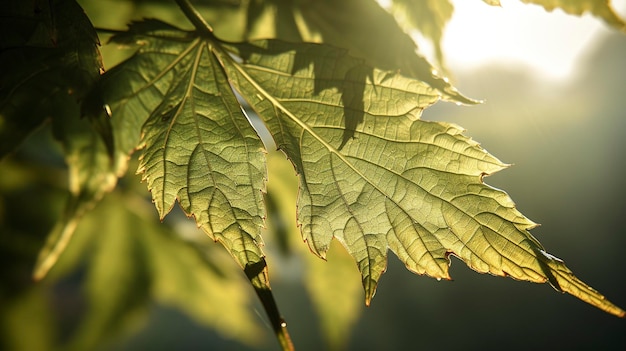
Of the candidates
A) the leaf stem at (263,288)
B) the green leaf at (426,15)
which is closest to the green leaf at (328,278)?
the green leaf at (426,15)

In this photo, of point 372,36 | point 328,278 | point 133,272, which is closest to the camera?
point 372,36

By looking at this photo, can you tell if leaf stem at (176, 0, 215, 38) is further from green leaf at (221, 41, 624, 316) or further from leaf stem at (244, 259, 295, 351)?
leaf stem at (244, 259, 295, 351)

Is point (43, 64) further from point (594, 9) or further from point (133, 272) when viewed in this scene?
point (133, 272)

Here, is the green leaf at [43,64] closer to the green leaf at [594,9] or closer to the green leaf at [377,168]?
the green leaf at [377,168]

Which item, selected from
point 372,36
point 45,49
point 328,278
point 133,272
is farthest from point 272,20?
point 133,272

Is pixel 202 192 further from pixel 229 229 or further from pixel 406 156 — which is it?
pixel 406 156
